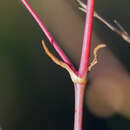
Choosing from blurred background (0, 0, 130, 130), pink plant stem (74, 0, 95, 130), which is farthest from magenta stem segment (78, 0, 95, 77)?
blurred background (0, 0, 130, 130)

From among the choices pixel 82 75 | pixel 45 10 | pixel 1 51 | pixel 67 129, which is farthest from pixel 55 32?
pixel 82 75

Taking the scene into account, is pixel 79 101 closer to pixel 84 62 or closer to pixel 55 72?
pixel 84 62

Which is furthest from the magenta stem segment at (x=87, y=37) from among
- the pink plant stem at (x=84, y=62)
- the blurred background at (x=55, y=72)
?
the blurred background at (x=55, y=72)

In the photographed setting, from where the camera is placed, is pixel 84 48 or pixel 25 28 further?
pixel 25 28

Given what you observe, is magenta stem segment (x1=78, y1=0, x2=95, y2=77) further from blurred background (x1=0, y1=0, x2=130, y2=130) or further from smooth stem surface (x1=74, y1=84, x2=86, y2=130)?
blurred background (x1=0, y1=0, x2=130, y2=130)

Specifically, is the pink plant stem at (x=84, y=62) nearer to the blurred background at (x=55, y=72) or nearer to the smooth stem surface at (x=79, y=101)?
the smooth stem surface at (x=79, y=101)

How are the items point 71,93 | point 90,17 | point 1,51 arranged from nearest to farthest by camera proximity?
point 90,17 < point 1,51 < point 71,93

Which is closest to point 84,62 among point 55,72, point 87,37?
point 87,37

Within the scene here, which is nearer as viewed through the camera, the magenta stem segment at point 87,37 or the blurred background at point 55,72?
the magenta stem segment at point 87,37

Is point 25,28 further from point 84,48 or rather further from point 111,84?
point 84,48
